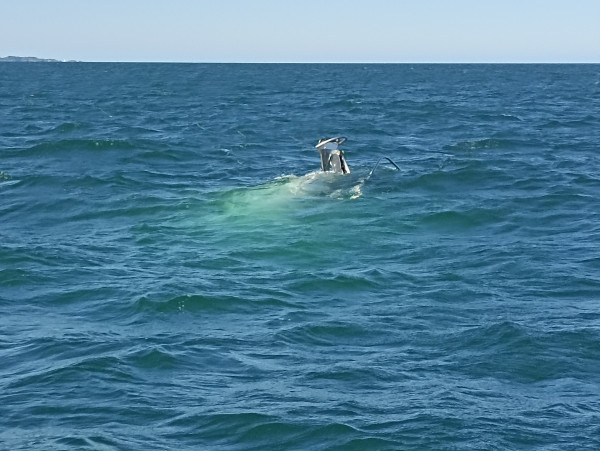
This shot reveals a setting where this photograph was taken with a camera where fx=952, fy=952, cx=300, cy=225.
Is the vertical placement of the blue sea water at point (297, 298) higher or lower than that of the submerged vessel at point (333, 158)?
lower

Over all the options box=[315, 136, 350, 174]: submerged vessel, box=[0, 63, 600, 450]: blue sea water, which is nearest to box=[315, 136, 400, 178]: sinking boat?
box=[315, 136, 350, 174]: submerged vessel

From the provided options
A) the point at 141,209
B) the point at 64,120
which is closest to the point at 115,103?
the point at 64,120

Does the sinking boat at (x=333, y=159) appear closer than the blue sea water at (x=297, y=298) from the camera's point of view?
No

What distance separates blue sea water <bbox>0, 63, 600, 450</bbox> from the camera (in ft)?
41.6

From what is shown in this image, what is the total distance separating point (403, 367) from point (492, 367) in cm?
140

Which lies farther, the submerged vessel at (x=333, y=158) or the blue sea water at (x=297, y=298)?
the submerged vessel at (x=333, y=158)

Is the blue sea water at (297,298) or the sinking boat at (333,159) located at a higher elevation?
the sinking boat at (333,159)

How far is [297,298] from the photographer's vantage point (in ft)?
61.4

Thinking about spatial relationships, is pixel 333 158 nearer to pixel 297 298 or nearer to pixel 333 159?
pixel 333 159

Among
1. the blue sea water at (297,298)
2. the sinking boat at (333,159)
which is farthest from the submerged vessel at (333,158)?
the blue sea water at (297,298)

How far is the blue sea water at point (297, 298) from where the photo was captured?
12.7m

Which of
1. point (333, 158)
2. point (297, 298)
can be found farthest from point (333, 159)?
point (297, 298)

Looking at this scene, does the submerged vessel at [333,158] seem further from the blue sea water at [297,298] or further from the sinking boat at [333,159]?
the blue sea water at [297,298]

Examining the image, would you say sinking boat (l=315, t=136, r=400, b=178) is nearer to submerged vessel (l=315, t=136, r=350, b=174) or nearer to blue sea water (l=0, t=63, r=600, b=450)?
submerged vessel (l=315, t=136, r=350, b=174)
